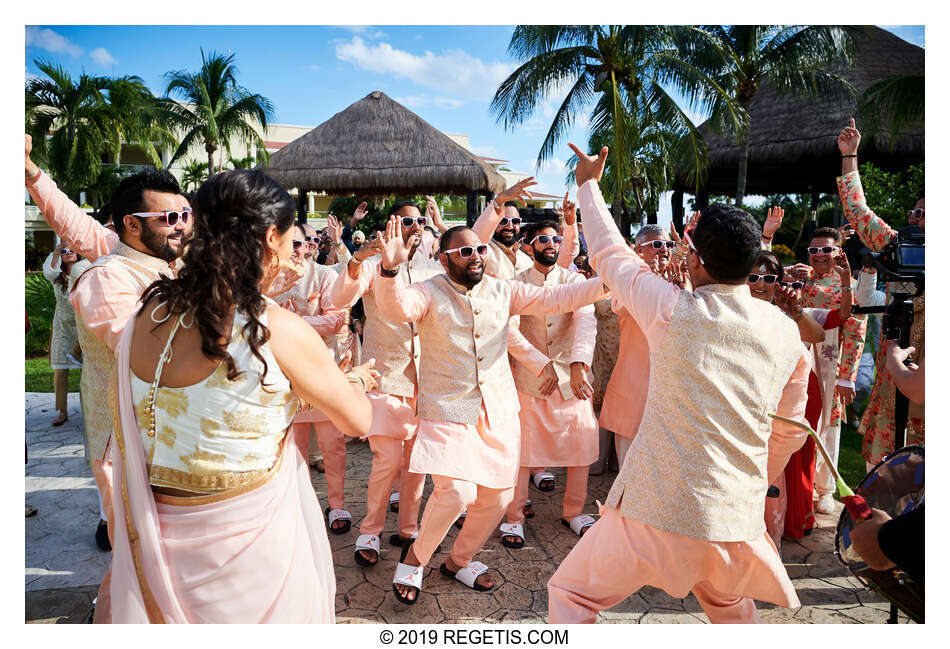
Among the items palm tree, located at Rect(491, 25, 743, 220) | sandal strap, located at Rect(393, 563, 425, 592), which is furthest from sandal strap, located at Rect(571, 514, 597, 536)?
palm tree, located at Rect(491, 25, 743, 220)

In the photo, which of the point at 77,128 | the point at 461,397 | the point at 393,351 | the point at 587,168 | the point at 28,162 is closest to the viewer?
the point at 587,168

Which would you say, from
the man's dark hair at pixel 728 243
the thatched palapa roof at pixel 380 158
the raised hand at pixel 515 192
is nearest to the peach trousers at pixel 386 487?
the raised hand at pixel 515 192

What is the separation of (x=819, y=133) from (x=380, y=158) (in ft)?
33.8

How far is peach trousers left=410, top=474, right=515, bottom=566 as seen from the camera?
3318mm

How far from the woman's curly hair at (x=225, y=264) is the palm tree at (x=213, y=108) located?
2600 cm

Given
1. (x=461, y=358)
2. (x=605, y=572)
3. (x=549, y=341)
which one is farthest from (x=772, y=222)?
(x=605, y=572)

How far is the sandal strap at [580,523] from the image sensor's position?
14.0 feet

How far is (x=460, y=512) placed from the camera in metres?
3.38

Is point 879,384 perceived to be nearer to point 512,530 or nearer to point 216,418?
point 512,530

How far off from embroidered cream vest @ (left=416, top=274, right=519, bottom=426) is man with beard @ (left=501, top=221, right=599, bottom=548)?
48 centimetres

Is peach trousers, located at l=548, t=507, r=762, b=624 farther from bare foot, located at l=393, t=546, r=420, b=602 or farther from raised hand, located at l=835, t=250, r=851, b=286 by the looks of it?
raised hand, located at l=835, t=250, r=851, b=286

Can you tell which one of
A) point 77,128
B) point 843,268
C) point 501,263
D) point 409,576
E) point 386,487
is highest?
point 77,128

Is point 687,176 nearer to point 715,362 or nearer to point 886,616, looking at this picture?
point 886,616

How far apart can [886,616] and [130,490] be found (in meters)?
3.65
